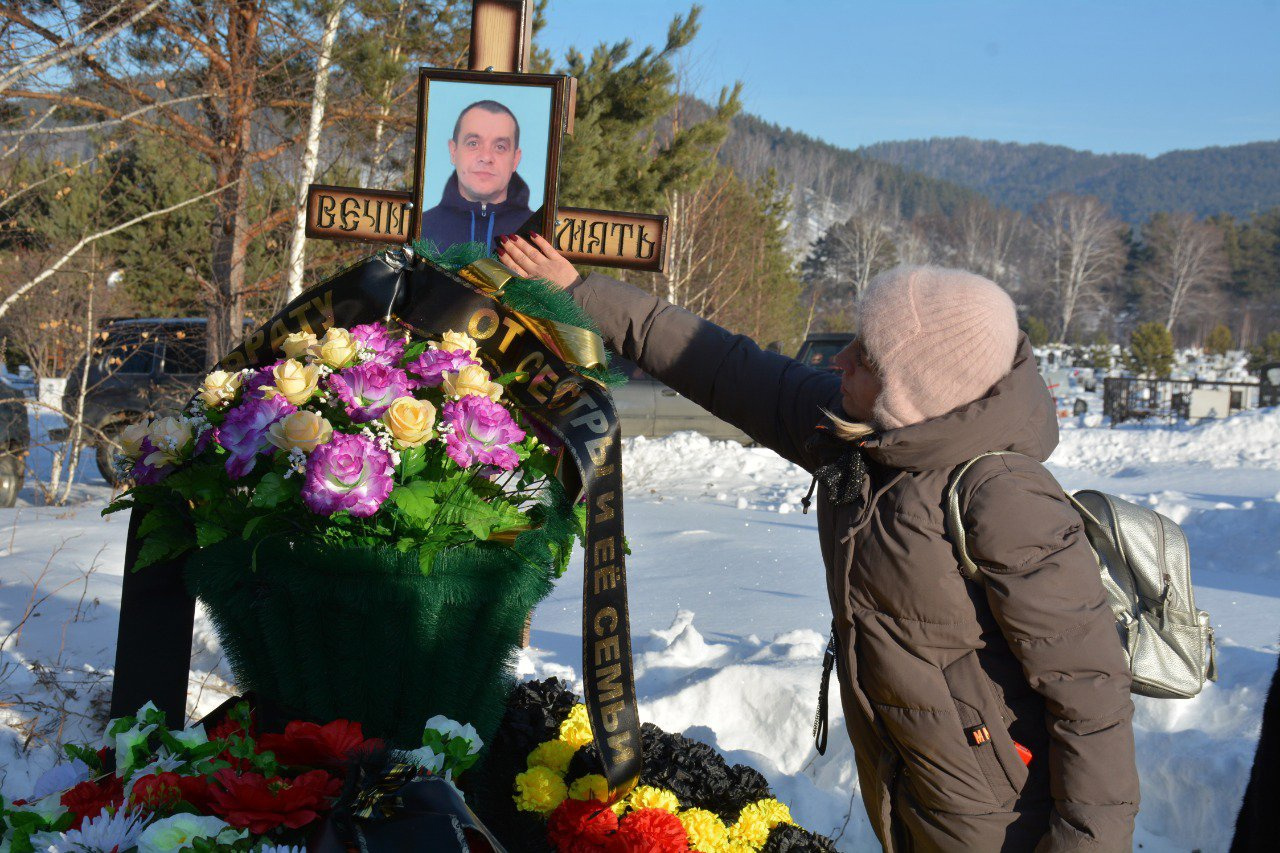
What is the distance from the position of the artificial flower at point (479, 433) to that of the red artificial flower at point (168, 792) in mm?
667

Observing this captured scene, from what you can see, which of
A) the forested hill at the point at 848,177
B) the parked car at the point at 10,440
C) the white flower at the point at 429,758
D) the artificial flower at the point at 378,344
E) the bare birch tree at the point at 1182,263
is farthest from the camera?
the forested hill at the point at 848,177

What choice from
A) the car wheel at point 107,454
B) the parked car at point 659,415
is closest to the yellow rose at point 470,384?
the car wheel at point 107,454

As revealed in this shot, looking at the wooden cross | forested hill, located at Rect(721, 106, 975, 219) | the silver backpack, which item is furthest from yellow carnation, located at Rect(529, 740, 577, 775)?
forested hill, located at Rect(721, 106, 975, 219)

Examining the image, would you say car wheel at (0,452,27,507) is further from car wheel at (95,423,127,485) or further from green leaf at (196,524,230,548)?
green leaf at (196,524,230,548)

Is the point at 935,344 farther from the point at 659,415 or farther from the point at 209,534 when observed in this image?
the point at 659,415

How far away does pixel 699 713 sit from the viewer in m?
3.67

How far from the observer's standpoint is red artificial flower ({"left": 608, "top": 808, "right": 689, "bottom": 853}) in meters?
1.89

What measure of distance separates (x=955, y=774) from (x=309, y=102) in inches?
320

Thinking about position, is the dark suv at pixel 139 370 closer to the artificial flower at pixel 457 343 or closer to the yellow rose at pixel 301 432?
the artificial flower at pixel 457 343

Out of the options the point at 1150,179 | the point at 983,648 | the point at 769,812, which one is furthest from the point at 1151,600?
the point at 1150,179

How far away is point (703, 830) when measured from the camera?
209 centimetres

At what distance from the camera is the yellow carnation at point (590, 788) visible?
2.11m

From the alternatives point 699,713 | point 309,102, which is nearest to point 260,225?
point 309,102

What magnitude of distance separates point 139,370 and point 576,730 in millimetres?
9509
